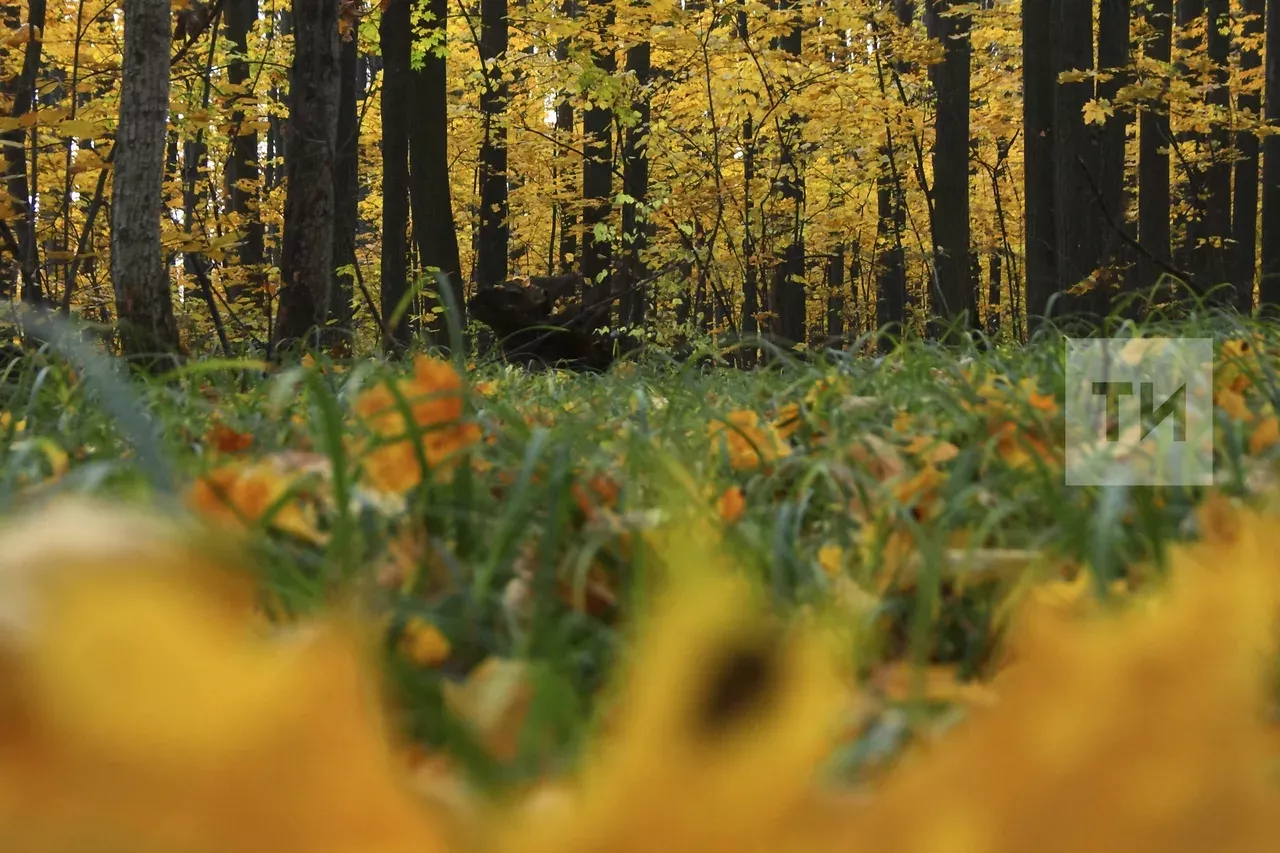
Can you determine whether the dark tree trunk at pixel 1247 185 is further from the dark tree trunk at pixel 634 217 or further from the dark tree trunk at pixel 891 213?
the dark tree trunk at pixel 634 217

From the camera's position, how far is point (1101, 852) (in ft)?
1.41

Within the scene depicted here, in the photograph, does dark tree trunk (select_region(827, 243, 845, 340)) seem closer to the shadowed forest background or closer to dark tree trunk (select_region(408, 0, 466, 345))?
the shadowed forest background

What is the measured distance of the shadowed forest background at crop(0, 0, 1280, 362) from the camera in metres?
4.87

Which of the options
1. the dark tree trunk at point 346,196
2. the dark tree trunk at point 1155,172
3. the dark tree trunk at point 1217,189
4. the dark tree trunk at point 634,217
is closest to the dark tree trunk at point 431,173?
the dark tree trunk at point 346,196

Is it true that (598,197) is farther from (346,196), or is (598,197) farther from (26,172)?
(26,172)

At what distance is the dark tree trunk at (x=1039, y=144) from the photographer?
738 cm

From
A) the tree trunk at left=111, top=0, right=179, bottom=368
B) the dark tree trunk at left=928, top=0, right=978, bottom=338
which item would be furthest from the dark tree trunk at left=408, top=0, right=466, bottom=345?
the dark tree trunk at left=928, top=0, right=978, bottom=338

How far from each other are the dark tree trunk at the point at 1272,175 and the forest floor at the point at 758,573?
26.0 ft

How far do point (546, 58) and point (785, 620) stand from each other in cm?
1010

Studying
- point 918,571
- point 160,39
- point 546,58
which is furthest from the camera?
point 546,58

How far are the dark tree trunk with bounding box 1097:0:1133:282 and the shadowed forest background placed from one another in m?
0.02

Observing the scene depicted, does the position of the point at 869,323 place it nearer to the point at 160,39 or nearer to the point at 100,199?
the point at 100,199

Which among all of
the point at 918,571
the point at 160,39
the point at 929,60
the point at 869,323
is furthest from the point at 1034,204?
the point at 869,323

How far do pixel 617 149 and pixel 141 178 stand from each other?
688 centimetres
